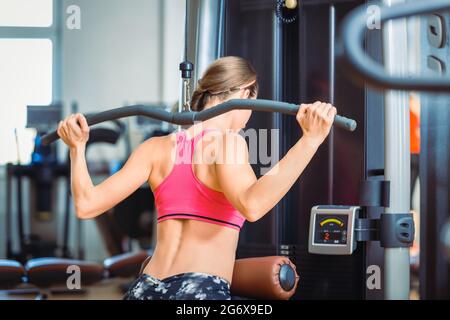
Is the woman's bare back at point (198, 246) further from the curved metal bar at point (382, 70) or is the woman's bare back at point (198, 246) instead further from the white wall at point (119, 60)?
the white wall at point (119, 60)

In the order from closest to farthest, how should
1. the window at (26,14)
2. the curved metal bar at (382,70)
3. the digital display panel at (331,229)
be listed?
the curved metal bar at (382,70), the digital display panel at (331,229), the window at (26,14)

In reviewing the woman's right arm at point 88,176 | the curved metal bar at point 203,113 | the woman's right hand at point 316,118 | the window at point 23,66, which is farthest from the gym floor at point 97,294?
the woman's right hand at point 316,118

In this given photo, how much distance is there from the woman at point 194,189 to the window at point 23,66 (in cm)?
394

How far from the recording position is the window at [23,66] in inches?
222

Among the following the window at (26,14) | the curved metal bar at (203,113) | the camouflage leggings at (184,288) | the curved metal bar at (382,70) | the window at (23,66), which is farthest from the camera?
the window at (26,14)

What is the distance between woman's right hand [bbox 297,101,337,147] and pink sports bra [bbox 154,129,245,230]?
33 cm

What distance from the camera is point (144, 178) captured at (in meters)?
1.74

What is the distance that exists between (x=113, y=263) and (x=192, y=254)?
2.26 m

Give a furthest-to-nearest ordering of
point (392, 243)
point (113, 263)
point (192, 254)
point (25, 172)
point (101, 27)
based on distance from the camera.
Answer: point (101, 27) → point (25, 172) → point (113, 263) → point (392, 243) → point (192, 254)

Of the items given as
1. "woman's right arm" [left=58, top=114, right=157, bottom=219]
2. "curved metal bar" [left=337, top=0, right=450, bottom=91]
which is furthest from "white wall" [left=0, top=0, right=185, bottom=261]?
"curved metal bar" [left=337, top=0, right=450, bottom=91]

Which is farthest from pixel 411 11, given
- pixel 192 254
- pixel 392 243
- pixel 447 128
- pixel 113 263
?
pixel 113 263

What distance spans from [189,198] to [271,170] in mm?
255
